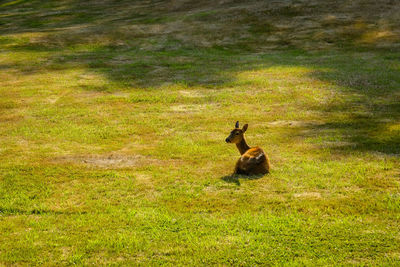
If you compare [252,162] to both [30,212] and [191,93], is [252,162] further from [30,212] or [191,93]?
[191,93]

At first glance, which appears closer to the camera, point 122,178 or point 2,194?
point 2,194

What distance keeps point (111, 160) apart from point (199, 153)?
2430mm

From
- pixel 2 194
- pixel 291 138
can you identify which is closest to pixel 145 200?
pixel 2 194

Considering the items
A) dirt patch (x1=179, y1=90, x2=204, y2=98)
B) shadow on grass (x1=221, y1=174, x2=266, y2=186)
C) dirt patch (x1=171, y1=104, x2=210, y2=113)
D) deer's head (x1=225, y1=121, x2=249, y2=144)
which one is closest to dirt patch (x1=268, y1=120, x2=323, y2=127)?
dirt patch (x1=171, y1=104, x2=210, y2=113)

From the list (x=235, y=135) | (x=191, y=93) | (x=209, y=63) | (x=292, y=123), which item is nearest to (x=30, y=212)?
(x=235, y=135)

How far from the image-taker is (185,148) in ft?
45.5

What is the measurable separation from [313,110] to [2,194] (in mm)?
11511

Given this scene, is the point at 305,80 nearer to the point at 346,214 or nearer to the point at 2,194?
the point at 346,214

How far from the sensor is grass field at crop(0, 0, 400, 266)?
8.55 metres

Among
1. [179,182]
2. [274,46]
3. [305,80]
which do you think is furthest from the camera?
[274,46]

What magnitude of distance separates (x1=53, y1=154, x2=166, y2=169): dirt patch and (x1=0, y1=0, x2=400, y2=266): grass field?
0.08 m

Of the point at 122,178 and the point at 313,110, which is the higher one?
the point at 122,178

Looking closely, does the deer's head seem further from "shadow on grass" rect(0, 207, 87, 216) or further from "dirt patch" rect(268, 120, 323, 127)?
"dirt patch" rect(268, 120, 323, 127)

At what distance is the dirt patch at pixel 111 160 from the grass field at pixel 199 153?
0.26 feet
